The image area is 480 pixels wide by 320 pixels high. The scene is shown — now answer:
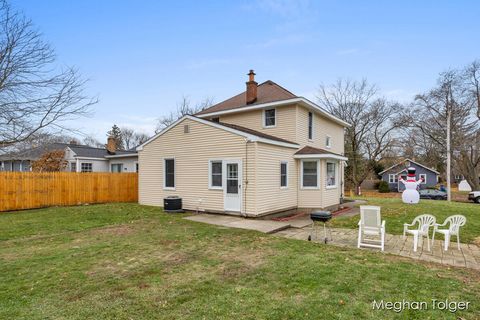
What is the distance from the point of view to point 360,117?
3484cm

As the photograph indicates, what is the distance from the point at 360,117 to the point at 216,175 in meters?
28.2

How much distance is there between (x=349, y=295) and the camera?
4184mm

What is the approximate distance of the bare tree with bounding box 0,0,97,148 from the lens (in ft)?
30.5

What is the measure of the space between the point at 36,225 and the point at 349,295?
34.7ft

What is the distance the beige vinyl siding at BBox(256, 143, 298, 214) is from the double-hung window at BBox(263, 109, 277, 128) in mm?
2003

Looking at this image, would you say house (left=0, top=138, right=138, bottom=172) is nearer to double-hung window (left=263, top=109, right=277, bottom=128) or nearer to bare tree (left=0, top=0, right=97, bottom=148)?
double-hung window (left=263, top=109, right=277, bottom=128)

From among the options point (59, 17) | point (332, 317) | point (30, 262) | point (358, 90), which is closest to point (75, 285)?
point (30, 262)

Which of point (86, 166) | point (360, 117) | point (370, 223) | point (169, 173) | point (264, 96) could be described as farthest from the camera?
point (360, 117)

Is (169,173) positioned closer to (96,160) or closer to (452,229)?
(452,229)

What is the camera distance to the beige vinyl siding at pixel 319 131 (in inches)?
561

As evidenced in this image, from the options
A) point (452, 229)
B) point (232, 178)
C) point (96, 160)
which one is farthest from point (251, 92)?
point (96, 160)

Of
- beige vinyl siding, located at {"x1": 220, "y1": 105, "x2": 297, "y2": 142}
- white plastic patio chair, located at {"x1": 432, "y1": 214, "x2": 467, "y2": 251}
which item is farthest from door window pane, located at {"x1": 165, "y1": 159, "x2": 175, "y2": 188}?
white plastic patio chair, located at {"x1": 432, "y1": 214, "x2": 467, "y2": 251}

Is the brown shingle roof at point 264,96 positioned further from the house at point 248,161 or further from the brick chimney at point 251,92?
the brick chimney at point 251,92

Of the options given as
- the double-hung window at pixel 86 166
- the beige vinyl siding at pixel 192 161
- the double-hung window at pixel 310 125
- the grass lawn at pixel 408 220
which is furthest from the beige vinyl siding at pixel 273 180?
the double-hung window at pixel 86 166
